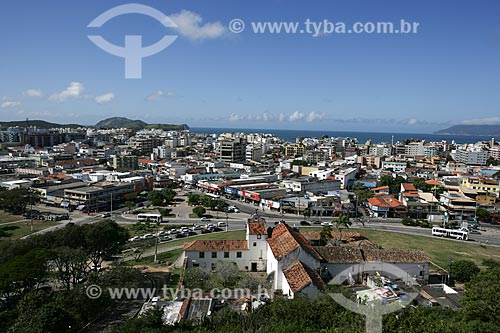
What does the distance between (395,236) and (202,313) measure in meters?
27.6

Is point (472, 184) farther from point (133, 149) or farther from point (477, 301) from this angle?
point (133, 149)

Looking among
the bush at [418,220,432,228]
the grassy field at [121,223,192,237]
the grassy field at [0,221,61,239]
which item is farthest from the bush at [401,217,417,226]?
the grassy field at [0,221,61,239]

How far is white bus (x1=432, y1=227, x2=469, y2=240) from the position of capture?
39312mm

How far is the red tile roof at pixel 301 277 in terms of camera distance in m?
21.2

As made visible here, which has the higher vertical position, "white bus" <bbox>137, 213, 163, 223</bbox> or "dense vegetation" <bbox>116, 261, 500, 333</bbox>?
"dense vegetation" <bbox>116, 261, 500, 333</bbox>

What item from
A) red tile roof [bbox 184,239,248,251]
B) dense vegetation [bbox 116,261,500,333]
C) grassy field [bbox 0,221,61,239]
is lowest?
grassy field [bbox 0,221,61,239]

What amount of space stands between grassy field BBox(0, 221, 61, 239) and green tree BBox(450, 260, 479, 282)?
40782 mm

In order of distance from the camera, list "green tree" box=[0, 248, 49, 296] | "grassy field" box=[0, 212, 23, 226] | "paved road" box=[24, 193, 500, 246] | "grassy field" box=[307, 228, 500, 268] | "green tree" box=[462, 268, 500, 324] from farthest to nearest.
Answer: "grassy field" box=[0, 212, 23, 226]
"paved road" box=[24, 193, 500, 246]
"grassy field" box=[307, 228, 500, 268]
"green tree" box=[0, 248, 49, 296]
"green tree" box=[462, 268, 500, 324]

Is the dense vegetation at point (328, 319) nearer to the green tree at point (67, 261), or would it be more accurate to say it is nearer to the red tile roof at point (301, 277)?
the red tile roof at point (301, 277)

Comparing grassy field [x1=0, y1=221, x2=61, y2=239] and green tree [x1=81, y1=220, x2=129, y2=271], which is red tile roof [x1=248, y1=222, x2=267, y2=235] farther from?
grassy field [x1=0, y1=221, x2=61, y2=239]

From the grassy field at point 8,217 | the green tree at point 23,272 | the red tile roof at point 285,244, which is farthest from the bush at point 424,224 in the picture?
the grassy field at point 8,217

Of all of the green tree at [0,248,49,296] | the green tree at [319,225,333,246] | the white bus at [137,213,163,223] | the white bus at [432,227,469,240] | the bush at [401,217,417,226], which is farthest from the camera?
the bush at [401,217,417,226]

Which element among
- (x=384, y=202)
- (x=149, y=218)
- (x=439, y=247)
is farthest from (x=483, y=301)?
(x=149, y=218)

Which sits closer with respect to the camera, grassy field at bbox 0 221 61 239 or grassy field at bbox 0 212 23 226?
grassy field at bbox 0 221 61 239
